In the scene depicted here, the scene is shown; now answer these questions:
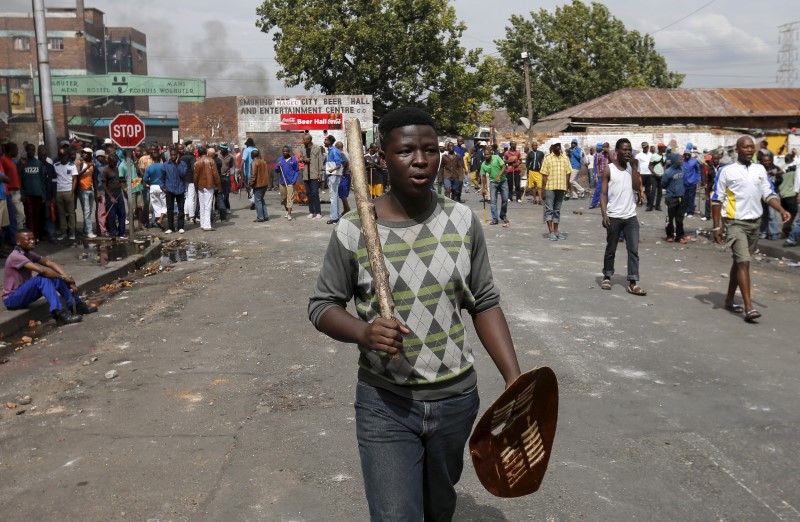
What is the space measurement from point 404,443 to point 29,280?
7632 mm

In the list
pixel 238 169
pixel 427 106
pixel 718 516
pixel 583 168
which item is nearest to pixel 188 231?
pixel 238 169

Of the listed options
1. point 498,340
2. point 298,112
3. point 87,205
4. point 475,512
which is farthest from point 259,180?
point 498,340

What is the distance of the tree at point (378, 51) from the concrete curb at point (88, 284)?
2735 centimetres

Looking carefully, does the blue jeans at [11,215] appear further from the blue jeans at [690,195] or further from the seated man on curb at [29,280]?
the blue jeans at [690,195]

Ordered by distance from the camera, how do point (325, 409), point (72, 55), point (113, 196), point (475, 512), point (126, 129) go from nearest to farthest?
1. point (475, 512)
2. point (325, 409)
3. point (126, 129)
4. point (113, 196)
5. point (72, 55)

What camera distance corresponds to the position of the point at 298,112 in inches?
1339

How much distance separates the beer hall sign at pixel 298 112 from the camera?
33875 mm

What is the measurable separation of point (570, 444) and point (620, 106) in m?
37.8

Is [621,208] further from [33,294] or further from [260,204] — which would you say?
[260,204]

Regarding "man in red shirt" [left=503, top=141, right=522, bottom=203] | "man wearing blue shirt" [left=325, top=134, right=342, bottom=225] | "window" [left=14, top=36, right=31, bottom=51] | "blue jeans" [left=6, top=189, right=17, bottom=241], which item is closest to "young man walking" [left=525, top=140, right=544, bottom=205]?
"man in red shirt" [left=503, top=141, right=522, bottom=203]

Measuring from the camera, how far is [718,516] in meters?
3.99

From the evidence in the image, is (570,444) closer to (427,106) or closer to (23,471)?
(23,471)

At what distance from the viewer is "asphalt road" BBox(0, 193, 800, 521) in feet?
13.9

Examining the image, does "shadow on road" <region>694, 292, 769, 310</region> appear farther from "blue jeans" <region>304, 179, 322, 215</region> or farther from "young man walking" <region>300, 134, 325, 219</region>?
"blue jeans" <region>304, 179, 322, 215</region>
